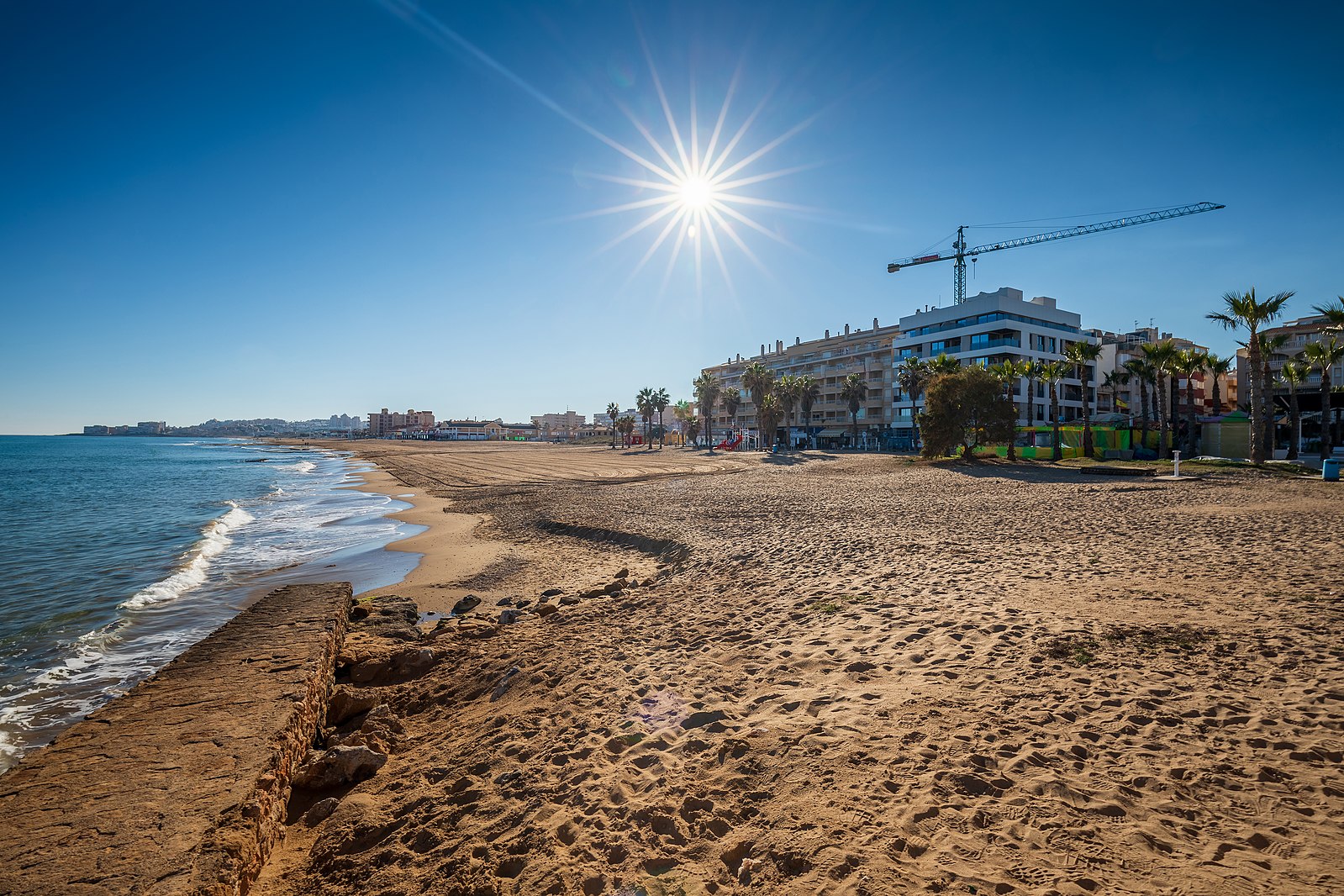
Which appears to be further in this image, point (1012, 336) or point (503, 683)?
point (1012, 336)

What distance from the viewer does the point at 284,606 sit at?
32.3 ft

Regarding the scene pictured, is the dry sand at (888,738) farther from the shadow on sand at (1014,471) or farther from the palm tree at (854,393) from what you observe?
the palm tree at (854,393)

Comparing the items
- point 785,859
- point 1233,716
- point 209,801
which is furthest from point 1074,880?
point 209,801

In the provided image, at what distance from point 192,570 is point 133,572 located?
135 centimetres

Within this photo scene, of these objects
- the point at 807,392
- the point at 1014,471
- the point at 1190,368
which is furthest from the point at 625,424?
the point at 1190,368

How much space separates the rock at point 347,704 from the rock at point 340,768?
1512 mm

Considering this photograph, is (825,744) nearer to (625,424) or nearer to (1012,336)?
(1012,336)

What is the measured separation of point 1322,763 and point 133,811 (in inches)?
351

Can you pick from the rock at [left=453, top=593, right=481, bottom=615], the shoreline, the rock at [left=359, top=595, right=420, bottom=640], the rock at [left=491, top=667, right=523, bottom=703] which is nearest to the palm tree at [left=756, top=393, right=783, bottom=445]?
the shoreline

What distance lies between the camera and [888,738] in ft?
15.7

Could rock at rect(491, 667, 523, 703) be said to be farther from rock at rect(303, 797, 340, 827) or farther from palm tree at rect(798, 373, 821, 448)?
palm tree at rect(798, 373, 821, 448)

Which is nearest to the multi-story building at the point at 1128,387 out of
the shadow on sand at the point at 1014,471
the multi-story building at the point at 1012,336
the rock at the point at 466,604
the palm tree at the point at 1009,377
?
the multi-story building at the point at 1012,336

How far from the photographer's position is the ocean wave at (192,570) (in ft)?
38.8

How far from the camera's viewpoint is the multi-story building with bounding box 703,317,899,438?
84025 mm
